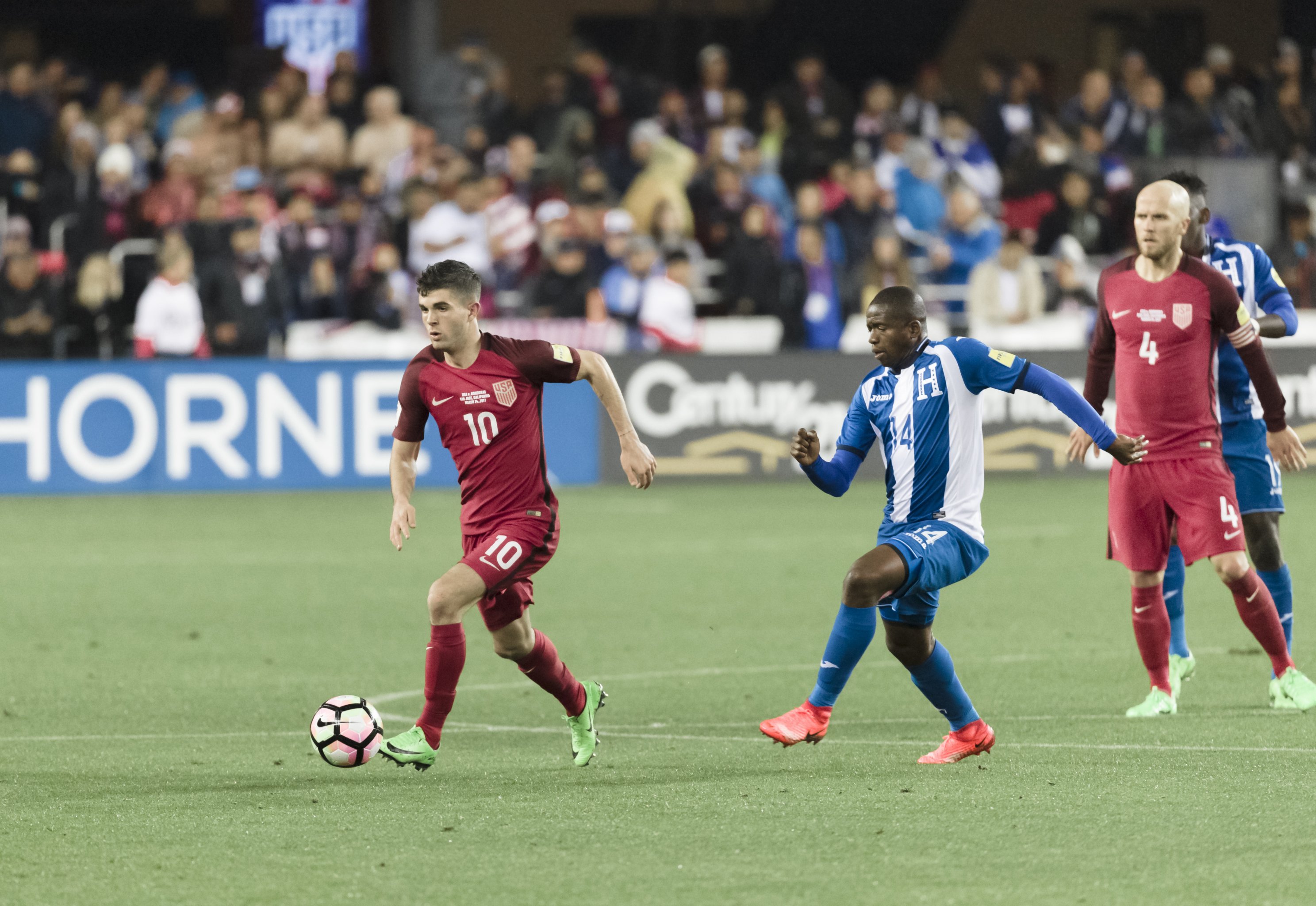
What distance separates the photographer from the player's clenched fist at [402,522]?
23.4 ft

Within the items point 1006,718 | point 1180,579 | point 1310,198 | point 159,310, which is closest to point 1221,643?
point 1180,579

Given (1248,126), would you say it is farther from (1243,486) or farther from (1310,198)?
(1243,486)

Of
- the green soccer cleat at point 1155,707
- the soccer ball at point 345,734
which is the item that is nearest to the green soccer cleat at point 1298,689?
the green soccer cleat at point 1155,707

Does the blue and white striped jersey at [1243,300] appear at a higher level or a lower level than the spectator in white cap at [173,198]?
lower

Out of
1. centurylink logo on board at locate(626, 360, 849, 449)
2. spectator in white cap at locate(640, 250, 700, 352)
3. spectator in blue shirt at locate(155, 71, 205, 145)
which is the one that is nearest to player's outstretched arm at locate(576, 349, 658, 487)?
centurylink logo on board at locate(626, 360, 849, 449)

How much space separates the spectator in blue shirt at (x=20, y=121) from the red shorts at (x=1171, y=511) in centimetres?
1592

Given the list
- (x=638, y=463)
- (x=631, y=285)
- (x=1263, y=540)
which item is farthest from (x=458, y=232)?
(x=638, y=463)

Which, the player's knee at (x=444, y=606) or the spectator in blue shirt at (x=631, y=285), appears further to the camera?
the spectator in blue shirt at (x=631, y=285)

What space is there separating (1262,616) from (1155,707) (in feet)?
1.81

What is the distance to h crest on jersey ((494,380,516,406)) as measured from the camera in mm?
7207

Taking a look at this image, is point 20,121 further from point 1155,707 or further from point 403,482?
point 1155,707

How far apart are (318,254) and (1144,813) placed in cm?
1495

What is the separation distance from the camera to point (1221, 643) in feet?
33.2

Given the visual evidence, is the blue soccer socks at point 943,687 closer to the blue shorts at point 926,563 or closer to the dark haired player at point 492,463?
the blue shorts at point 926,563
